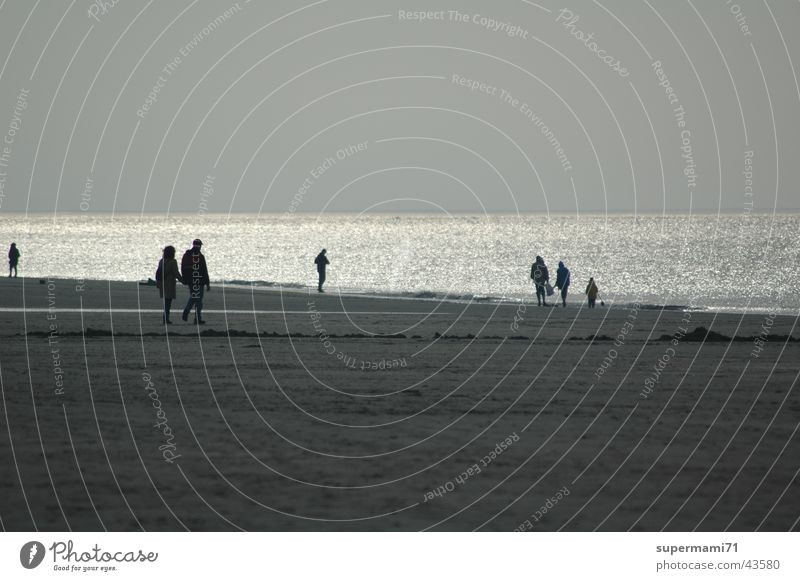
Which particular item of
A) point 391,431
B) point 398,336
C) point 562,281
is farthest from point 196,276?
point 562,281

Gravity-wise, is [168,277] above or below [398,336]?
above

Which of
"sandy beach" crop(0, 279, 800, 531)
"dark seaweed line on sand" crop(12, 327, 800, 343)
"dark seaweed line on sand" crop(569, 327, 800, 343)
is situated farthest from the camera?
"dark seaweed line on sand" crop(569, 327, 800, 343)

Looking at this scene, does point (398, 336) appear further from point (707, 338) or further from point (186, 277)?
point (707, 338)

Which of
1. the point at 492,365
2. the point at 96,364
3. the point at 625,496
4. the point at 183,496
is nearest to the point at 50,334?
the point at 96,364

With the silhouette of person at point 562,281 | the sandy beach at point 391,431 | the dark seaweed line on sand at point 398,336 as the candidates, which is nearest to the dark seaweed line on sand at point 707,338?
the dark seaweed line on sand at point 398,336

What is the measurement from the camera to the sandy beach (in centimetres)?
872

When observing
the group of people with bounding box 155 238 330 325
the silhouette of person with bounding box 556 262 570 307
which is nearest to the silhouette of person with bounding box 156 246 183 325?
the group of people with bounding box 155 238 330 325

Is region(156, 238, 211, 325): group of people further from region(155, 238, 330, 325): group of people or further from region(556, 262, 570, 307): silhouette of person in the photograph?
region(556, 262, 570, 307): silhouette of person

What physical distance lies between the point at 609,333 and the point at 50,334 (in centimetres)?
1194

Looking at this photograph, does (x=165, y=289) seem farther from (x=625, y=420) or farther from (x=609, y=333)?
(x=625, y=420)

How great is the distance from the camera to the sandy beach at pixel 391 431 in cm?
872

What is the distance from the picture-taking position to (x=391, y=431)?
1220 centimetres

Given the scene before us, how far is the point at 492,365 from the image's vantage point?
18.7 metres

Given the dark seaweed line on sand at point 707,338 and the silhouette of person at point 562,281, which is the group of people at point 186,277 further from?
the silhouette of person at point 562,281
